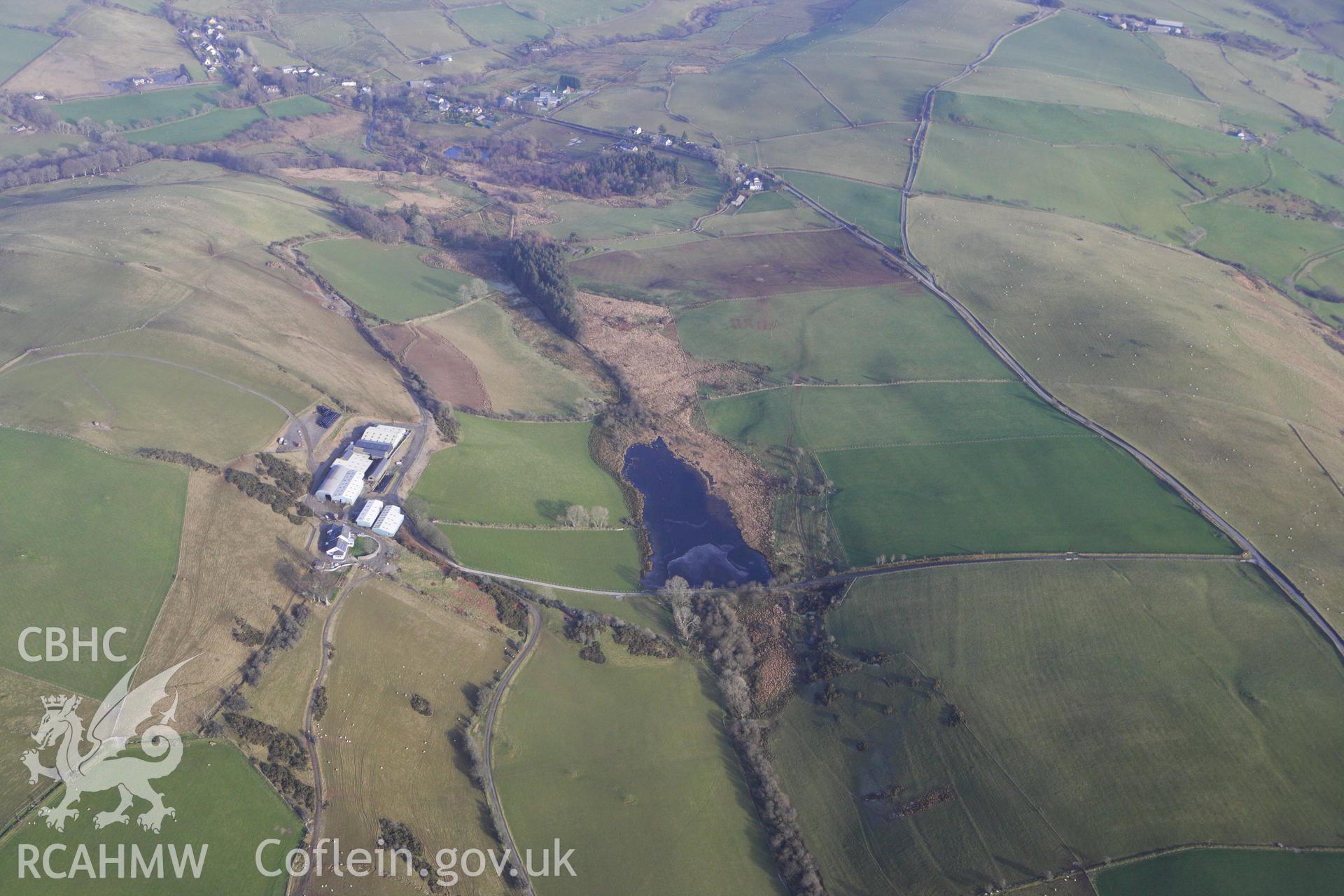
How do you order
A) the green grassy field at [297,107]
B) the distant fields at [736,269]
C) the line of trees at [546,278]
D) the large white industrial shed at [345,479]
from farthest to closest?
1. the green grassy field at [297,107]
2. the distant fields at [736,269]
3. the line of trees at [546,278]
4. the large white industrial shed at [345,479]

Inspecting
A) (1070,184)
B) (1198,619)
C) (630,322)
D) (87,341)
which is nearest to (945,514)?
(1198,619)

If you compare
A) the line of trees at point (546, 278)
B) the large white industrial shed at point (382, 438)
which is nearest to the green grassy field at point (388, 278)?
the line of trees at point (546, 278)

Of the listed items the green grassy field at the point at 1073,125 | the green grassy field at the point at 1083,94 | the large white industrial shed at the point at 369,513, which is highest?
the green grassy field at the point at 1083,94

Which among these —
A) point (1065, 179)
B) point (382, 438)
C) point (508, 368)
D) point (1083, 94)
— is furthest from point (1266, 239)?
point (382, 438)

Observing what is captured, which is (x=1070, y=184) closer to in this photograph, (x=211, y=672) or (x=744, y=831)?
(x=744, y=831)

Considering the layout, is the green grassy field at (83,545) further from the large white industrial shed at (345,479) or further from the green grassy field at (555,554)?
the green grassy field at (555,554)

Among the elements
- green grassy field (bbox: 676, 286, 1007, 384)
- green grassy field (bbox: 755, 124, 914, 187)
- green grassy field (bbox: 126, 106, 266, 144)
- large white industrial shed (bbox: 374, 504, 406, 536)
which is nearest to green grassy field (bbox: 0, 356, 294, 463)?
large white industrial shed (bbox: 374, 504, 406, 536)

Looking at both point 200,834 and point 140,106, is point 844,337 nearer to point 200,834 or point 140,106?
point 200,834
